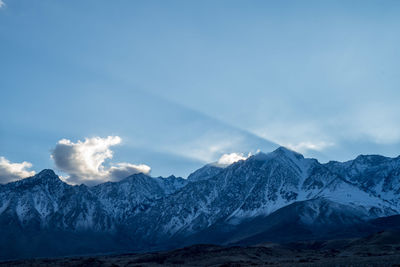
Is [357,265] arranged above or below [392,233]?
below

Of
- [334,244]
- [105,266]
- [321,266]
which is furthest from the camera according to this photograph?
[334,244]

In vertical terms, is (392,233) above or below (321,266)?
above

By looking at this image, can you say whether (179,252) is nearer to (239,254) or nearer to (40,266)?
(239,254)

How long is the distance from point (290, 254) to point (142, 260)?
1848 inches

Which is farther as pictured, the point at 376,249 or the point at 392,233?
the point at 392,233

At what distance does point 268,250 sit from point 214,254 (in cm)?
1925

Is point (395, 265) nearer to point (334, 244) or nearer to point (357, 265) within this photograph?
point (357, 265)

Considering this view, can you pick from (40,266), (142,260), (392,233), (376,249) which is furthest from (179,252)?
(392,233)

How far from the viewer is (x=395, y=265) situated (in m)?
66.1

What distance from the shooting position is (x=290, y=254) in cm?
12588

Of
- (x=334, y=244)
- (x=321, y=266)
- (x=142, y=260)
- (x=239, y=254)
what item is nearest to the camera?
(x=321, y=266)

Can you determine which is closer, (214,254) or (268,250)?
(214,254)

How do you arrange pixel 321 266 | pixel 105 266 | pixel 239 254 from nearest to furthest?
pixel 321 266 → pixel 105 266 → pixel 239 254

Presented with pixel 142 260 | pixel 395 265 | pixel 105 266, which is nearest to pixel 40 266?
pixel 105 266
